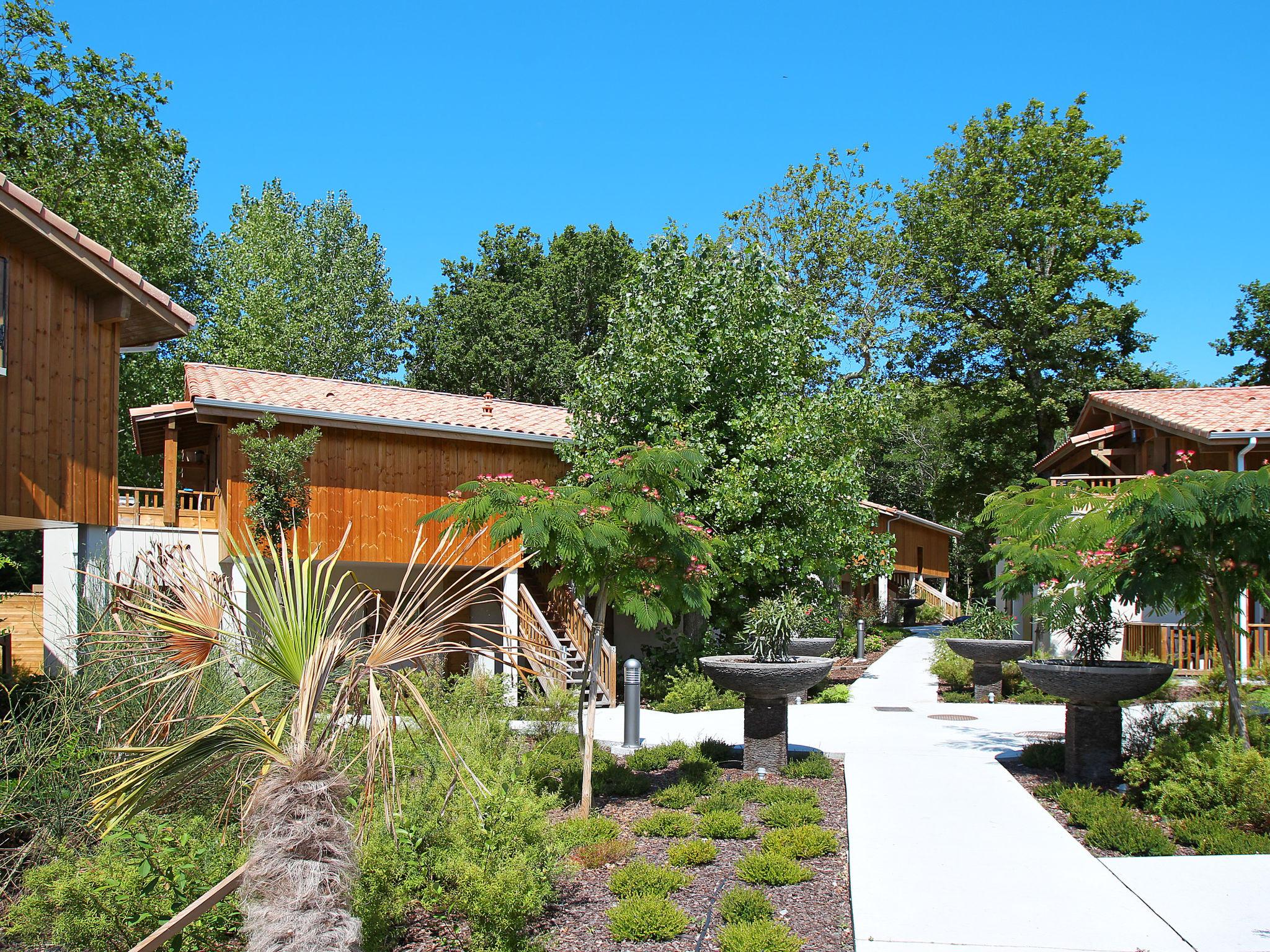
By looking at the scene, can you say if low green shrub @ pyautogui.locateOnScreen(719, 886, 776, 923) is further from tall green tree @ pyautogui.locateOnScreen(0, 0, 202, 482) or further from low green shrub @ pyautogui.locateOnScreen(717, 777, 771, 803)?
tall green tree @ pyautogui.locateOnScreen(0, 0, 202, 482)

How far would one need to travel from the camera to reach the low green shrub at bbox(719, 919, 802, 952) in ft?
16.4

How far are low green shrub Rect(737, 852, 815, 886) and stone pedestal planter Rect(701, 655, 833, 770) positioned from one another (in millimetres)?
2625

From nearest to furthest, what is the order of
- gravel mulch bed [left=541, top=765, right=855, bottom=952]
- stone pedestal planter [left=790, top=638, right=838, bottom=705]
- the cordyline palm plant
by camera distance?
the cordyline palm plant, gravel mulch bed [left=541, top=765, right=855, bottom=952], stone pedestal planter [left=790, top=638, right=838, bottom=705]

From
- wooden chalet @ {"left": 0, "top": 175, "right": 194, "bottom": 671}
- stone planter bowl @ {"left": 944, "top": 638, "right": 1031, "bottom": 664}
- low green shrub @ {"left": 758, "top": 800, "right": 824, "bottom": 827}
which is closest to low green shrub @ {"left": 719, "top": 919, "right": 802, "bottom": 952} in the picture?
low green shrub @ {"left": 758, "top": 800, "right": 824, "bottom": 827}

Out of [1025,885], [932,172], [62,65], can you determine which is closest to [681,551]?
[1025,885]

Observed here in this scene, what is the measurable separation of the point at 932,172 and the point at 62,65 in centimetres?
2630

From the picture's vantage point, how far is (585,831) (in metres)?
7.08

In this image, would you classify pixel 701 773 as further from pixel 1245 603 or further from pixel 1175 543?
pixel 1245 603

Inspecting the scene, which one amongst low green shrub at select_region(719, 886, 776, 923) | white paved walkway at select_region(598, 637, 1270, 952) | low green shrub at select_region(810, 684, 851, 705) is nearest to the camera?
white paved walkway at select_region(598, 637, 1270, 952)

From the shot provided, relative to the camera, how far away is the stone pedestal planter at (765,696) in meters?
8.97

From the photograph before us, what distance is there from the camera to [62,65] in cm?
1986

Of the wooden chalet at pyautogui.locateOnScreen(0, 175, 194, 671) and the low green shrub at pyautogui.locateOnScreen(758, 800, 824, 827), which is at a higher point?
the wooden chalet at pyautogui.locateOnScreen(0, 175, 194, 671)

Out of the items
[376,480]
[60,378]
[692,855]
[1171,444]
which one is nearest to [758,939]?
[692,855]

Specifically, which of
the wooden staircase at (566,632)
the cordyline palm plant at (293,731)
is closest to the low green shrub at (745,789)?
the cordyline palm plant at (293,731)
